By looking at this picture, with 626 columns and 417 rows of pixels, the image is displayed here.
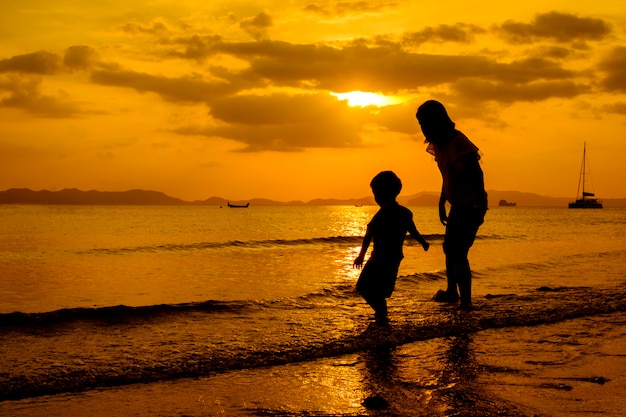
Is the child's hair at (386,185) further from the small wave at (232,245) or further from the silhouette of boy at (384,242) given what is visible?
the small wave at (232,245)

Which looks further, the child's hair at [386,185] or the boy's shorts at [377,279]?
the child's hair at [386,185]

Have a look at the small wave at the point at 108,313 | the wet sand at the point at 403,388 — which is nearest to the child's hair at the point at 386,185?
the wet sand at the point at 403,388

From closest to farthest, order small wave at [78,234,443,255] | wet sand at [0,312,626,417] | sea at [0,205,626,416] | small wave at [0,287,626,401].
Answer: wet sand at [0,312,626,417] → sea at [0,205,626,416] → small wave at [0,287,626,401] → small wave at [78,234,443,255]

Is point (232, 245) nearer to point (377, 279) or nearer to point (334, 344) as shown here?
point (377, 279)

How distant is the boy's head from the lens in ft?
21.7

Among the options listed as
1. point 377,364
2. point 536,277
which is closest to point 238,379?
point 377,364

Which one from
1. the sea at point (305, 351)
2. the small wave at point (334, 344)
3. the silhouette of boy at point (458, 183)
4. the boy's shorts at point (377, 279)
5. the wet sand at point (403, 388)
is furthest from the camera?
the silhouette of boy at point (458, 183)

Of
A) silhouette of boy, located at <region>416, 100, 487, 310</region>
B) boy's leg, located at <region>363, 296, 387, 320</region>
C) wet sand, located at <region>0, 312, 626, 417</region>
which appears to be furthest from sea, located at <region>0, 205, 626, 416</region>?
silhouette of boy, located at <region>416, 100, 487, 310</region>

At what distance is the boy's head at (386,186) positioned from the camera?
261 inches

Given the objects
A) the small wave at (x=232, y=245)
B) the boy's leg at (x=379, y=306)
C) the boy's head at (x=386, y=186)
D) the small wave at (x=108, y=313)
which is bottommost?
the small wave at (x=232, y=245)

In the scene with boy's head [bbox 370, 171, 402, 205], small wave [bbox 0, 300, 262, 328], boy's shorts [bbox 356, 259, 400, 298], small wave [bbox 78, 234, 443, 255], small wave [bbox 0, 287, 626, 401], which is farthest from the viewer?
small wave [bbox 78, 234, 443, 255]

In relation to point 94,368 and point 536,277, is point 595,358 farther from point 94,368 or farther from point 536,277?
point 536,277

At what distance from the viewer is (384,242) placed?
6.59m

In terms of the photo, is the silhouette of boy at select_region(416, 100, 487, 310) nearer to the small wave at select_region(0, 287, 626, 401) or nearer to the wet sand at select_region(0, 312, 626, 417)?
the small wave at select_region(0, 287, 626, 401)
